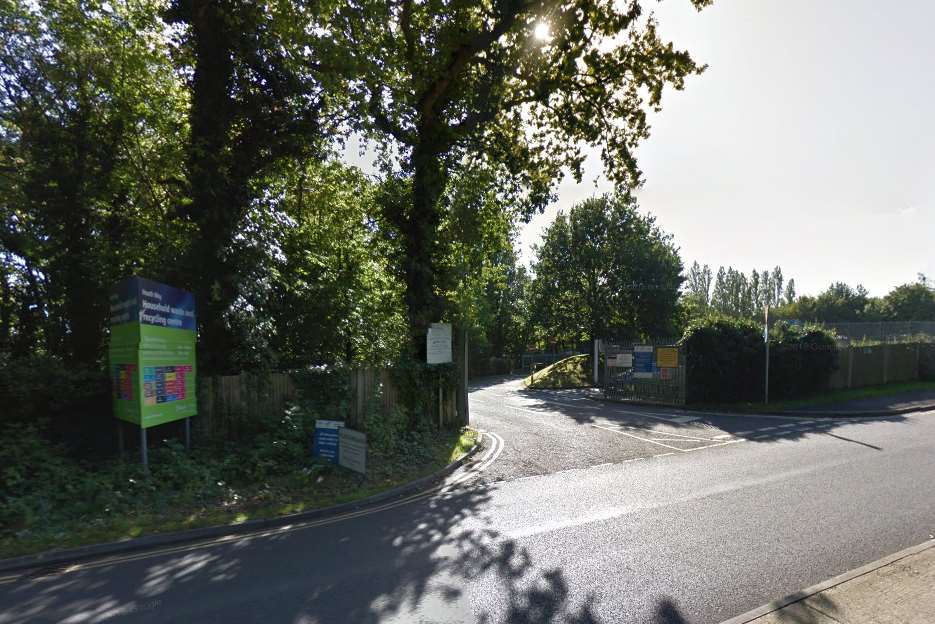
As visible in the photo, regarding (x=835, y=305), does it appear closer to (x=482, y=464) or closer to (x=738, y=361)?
(x=738, y=361)

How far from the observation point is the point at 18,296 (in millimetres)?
9961

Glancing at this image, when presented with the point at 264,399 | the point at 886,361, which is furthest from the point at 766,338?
the point at 264,399

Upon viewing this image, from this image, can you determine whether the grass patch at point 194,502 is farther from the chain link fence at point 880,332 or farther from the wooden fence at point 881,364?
the chain link fence at point 880,332

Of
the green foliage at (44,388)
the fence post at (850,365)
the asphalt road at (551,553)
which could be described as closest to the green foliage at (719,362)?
the fence post at (850,365)

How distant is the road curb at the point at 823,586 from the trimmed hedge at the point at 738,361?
12277 mm

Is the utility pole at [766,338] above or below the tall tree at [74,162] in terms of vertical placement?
below

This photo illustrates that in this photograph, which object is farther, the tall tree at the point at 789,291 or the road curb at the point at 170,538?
the tall tree at the point at 789,291

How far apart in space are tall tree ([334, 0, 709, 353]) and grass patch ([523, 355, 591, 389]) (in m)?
15.1

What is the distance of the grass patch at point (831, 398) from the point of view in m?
16.2

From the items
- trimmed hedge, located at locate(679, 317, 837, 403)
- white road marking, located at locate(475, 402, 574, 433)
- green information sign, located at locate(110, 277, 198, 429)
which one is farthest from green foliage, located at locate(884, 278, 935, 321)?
green information sign, located at locate(110, 277, 198, 429)

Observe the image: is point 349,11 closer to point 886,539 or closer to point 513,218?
point 513,218

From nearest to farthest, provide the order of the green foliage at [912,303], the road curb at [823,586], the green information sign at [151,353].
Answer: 1. the road curb at [823,586]
2. the green information sign at [151,353]
3. the green foliage at [912,303]

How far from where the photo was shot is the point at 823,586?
412cm

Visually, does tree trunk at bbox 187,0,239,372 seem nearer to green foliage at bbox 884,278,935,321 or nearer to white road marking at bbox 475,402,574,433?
white road marking at bbox 475,402,574,433
